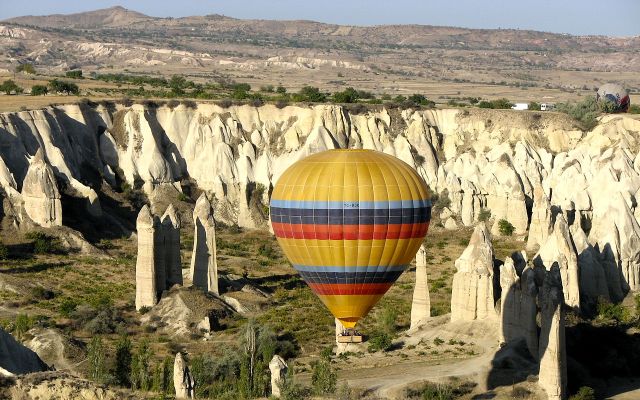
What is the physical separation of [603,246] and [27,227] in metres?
28.1

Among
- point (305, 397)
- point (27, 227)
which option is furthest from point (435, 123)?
point (305, 397)

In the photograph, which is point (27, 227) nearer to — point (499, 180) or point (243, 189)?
point (243, 189)

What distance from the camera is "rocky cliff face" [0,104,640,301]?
3159 inches

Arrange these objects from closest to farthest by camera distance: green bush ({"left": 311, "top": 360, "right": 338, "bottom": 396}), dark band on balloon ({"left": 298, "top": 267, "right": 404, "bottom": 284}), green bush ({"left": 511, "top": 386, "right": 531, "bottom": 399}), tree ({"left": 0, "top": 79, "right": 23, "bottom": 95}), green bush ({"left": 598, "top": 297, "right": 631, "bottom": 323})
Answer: green bush ({"left": 311, "top": 360, "right": 338, "bottom": 396}) → green bush ({"left": 511, "top": 386, "right": 531, "bottom": 399}) → dark band on balloon ({"left": 298, "top": 267, "right": 404, "bottom": 284}) → green bush ({"left": 598, "top": 297, "right": 631, "bottom": 323}) → tree ({"left": 0, "top": 79, "right": 23, "bottom": 95})

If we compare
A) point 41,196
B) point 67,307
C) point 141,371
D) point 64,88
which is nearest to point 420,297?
point 67,307

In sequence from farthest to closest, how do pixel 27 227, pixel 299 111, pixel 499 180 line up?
pixel 299 111 → pixel 499 180 → pixel 27 227

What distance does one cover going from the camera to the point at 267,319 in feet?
196

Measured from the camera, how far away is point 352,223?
47906mm

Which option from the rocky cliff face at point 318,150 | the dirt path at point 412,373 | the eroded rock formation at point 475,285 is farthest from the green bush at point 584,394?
the rocky cliff face at point 318,150

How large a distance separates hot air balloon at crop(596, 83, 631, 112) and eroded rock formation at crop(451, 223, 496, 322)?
56.9 metres

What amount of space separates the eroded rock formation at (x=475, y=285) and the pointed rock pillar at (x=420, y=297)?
7.34 ft

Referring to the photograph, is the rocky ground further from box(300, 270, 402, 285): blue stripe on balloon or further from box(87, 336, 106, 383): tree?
box(300, 270, 402, 285): blue stripe on balloon

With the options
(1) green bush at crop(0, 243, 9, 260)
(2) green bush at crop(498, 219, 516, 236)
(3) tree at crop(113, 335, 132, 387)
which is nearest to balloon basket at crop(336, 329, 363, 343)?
(3) tree at crop(113, 335, 132, 387)

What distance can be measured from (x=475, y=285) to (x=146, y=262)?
13.4m
